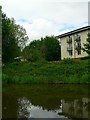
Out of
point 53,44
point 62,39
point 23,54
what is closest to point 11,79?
point 23,54

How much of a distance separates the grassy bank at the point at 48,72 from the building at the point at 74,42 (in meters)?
22.3

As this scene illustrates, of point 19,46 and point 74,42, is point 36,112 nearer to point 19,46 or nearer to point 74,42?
point 19,46

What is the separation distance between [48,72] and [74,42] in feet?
101

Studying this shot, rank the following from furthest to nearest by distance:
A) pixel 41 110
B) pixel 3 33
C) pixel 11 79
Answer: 1. pixel 3 33
2. pixel 11 79
3. pixel 41 110

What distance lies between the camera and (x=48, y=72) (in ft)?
114

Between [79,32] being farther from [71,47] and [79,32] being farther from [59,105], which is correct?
[59,105]

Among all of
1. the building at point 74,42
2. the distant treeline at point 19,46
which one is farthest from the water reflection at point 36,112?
the building at point 74,42

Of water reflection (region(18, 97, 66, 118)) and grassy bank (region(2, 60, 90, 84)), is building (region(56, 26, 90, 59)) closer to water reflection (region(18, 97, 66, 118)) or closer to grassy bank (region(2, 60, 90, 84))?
grassy bank (region(2, 60, 90, 84))

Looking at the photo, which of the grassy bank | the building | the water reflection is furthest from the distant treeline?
the water reflection

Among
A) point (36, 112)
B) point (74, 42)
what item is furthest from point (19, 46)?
point (36, 112)

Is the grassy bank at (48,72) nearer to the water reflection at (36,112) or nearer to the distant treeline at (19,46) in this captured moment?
the distant treeline at (19,46)

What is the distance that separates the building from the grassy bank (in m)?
22.3

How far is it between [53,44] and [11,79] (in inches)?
1965

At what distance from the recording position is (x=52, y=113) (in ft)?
39.5
